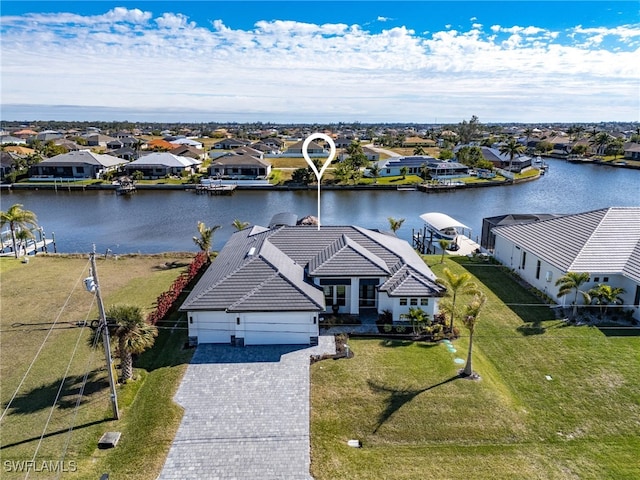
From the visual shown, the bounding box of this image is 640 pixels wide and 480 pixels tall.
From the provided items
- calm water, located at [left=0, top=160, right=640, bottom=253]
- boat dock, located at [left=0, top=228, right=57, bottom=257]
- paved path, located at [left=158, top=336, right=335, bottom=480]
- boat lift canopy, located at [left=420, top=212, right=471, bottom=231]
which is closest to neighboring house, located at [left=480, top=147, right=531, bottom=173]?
calm water, located at [left=0, top=160, right=640, bottom=253]

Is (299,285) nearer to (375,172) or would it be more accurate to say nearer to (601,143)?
(375,172)

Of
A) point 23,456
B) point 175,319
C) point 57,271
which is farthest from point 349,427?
point 57,271

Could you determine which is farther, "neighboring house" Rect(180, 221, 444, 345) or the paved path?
"neighboring house" Rect(180, 221, 444, 345)

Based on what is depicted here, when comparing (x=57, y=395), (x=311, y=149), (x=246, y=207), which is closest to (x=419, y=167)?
(x=311, y=149)

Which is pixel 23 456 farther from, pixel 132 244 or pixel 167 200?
pixel 167 200

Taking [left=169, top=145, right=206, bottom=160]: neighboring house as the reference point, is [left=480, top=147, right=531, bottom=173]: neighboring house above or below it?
below

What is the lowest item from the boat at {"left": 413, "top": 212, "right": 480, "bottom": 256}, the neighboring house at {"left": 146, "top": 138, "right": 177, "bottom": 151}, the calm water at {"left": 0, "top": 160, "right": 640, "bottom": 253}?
the calm water at {"left": 0, "top": 160, "right": 640, "bottom": 253}

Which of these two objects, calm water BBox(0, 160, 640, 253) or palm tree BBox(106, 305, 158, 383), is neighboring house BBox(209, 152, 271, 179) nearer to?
calm water BBox(0, 160, 640, 253)
